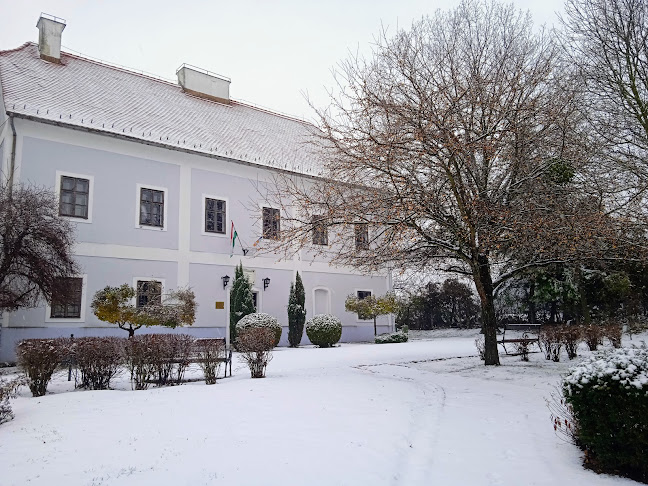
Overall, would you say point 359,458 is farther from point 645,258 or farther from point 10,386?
point 645,258

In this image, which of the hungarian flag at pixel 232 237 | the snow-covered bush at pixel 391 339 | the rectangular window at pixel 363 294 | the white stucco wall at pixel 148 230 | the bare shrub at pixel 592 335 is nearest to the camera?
the bare shrub at pixel 592 335

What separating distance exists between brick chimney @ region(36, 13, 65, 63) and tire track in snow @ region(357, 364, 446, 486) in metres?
19.7

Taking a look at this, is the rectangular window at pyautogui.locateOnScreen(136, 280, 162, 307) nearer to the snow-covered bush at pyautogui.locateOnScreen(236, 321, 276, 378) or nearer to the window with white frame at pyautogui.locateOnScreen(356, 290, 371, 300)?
the snow-covered bush at pyautogui.locateOnScreen(236, 321, 276, 378)

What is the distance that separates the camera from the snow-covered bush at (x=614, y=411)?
484 cm

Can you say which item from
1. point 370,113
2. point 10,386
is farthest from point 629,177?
point 10,386

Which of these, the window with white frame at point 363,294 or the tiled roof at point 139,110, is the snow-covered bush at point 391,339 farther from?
the tiled roof at point 139,110

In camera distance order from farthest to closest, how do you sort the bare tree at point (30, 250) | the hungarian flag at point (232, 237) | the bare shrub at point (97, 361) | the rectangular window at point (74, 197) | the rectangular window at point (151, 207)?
the hungarian flag at point (232, 237) → the rectangular window at point (151, 207) → the rectangular window at point (74, 197) → the bare tree at point (30, 250) → the bare shrub at point (97, 361)

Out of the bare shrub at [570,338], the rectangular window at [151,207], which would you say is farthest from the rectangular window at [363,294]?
the bare shrub at [570,338]

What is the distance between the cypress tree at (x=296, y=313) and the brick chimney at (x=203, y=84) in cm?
1103

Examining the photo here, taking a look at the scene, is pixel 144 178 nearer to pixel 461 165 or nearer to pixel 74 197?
pixel 74 197

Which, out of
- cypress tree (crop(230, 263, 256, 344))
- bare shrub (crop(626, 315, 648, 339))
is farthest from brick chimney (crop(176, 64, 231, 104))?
bare shrub (crop(626, 315, 648, 339))

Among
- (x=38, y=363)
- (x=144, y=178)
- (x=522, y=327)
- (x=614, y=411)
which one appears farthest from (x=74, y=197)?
(x=522, y=327)

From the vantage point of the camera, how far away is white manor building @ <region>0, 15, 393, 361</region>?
1789cm

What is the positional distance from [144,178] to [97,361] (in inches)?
464
